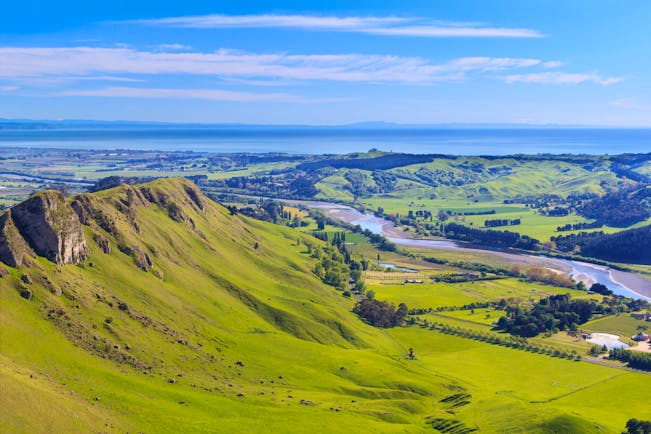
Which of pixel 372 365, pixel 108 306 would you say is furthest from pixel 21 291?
pixel 372 365

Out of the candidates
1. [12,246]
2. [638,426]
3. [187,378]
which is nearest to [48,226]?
[12,246]

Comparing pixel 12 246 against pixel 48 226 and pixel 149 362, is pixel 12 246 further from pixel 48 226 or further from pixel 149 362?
pixel 149 362

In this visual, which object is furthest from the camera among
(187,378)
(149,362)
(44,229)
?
(44,229)

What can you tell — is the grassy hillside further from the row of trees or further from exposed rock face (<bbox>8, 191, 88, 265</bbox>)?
exposed rock face (<bbox>8, 191, 88, 265</bbox>)

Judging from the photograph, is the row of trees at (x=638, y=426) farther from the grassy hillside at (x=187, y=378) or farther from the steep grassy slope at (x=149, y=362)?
the steep grassy slope at (x=149, y=362)

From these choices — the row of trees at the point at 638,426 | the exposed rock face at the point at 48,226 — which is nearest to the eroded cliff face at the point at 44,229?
the exposed rock face at the point at 48,226

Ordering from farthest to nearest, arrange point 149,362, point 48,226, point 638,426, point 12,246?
1. point 48,226
2. point 638,426
3. point 149,362
4. point 12,246

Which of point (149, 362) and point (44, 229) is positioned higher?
point (44, 229)
